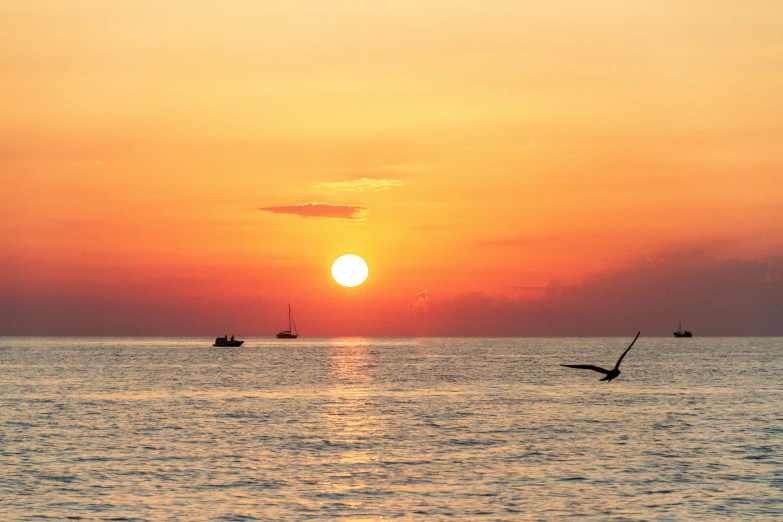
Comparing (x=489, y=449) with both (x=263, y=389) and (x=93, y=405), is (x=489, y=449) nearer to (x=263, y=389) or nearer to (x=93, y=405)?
(x=93, y=405)

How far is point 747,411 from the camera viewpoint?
8144 cm

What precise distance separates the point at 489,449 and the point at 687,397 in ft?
162

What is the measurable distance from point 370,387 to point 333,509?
8040cm

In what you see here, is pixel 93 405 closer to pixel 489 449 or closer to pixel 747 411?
pixel 489 449

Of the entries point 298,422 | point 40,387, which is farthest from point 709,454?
point 40,387

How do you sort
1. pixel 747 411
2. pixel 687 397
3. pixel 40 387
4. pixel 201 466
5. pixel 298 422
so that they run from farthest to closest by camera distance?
pixel 40 387
pixel 687 397
pixel 747 411
pixel 298 422
pixel 201 466

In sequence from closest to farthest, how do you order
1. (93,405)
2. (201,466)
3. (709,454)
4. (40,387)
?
(201,466) → (709,454) → (93,405) → (40,387)

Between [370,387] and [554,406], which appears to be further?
[370,387]

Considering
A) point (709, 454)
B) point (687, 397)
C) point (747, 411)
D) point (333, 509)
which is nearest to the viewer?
point (333, 509)

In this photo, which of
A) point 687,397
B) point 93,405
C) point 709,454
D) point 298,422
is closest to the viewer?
point 709,454

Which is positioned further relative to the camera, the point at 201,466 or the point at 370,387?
the point at 370,387

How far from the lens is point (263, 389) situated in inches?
4513

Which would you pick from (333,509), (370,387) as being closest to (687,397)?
(370,387)

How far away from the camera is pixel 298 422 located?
238ft
